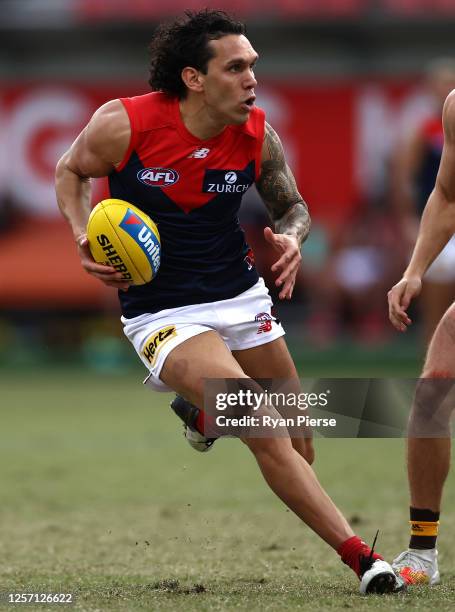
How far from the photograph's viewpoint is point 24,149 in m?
19.2

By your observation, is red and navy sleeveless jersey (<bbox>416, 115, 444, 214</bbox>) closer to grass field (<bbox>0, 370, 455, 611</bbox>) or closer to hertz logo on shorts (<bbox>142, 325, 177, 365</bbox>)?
grass field (<bbox>0, 370, 455, 611</bbox>)

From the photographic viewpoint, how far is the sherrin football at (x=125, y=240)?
582 centimetres

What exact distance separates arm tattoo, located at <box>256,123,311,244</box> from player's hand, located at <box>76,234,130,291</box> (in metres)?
0.84

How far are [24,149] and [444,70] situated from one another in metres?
10.0

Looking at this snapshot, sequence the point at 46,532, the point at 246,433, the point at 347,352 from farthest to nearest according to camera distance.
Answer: the point at 347,352, the point at 46,532, the point at 246,433

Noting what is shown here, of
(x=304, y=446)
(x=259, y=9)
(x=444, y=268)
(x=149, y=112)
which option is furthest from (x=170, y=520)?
(x=259, y=9)

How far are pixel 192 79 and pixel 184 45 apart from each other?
0.58 feet

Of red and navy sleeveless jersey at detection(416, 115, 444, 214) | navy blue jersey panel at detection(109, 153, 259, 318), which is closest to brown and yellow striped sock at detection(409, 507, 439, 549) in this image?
navy blue jersey panel at detection(109, 153, 259, 318)

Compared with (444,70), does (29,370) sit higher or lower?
lower

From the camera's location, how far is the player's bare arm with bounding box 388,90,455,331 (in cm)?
588

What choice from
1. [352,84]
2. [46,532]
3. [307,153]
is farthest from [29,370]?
[46,532]

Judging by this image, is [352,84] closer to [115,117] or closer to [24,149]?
[24,149]

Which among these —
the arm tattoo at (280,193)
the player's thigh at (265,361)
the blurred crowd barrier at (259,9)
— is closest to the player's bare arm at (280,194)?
the arm tattoo at (280,193)

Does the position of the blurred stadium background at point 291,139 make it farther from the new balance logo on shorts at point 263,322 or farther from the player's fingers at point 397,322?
the player's fingers at point 397,322
